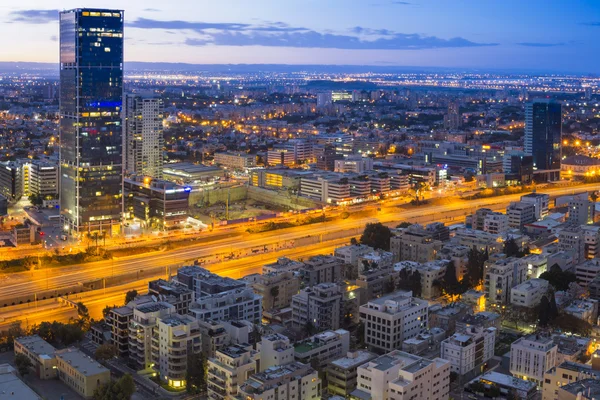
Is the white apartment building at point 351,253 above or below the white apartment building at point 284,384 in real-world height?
above

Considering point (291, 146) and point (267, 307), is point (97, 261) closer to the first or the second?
point (267, 307)

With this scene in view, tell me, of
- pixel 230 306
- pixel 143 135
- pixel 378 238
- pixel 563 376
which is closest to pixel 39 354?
pixel 230 306

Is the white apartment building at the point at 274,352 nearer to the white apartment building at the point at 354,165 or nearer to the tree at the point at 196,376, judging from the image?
the tree at the point at 196,376

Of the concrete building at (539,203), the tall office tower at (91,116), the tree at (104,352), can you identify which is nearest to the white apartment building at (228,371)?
the tree at (104,352)

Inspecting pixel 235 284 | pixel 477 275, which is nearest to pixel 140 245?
pixel 235 284

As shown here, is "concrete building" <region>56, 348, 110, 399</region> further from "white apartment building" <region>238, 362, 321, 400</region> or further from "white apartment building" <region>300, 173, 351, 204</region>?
"white apartment building" <region>300, 173, 351, 204</region>

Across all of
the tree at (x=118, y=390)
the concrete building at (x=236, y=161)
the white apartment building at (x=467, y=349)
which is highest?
the concrete building at (x=236, y=161)
